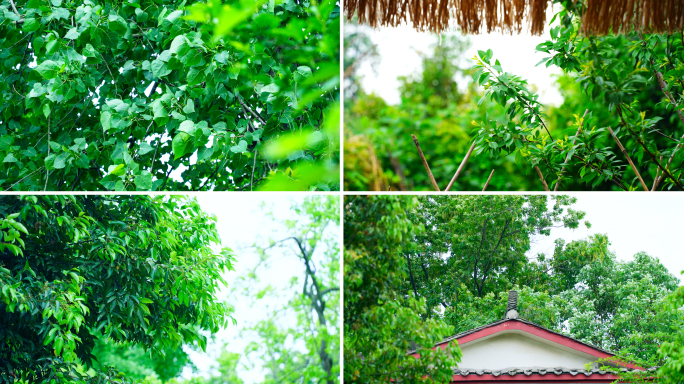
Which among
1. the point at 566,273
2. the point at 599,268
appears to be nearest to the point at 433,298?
→ the point at 566,273

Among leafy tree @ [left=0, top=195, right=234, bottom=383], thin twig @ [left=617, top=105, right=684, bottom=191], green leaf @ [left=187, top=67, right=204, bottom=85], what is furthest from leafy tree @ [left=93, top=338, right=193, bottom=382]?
thin twig @ [left=617, top=105, right=684, bottom=191]

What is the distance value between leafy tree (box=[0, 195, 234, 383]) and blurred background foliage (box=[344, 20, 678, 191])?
0.84 metres

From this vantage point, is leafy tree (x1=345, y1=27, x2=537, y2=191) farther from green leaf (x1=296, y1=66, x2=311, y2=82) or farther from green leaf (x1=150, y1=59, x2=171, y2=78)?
green leaf (x1=150, y1=59, x2=171, y2=78)

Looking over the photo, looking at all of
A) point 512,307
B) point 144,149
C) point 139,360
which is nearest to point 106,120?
point 144,149

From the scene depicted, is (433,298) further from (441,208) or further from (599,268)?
(599,268)

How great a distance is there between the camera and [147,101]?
1.86 m

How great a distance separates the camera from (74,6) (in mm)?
1837

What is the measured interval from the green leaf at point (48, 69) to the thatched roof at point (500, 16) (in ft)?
3.73

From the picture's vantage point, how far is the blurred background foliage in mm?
2488

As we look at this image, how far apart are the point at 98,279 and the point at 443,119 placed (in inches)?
118

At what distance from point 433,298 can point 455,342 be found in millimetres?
157

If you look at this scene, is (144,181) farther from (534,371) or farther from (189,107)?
(534,371)

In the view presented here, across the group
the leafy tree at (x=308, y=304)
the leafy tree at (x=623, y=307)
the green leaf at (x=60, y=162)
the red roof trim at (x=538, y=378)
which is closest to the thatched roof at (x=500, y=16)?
the leafy tree at (x=308, y=304)

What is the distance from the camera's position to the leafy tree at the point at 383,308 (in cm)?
156
